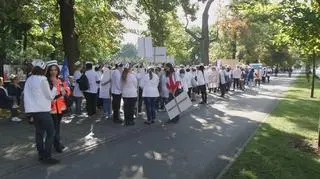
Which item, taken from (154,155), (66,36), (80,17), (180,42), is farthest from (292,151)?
(180,42)

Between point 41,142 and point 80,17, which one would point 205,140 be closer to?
point 41,142

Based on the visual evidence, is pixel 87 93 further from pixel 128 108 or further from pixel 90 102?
pixel 128 108

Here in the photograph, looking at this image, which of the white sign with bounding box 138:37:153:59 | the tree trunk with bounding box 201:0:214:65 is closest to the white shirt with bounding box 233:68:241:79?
the tree trunk with bounding box 201:0:214:65

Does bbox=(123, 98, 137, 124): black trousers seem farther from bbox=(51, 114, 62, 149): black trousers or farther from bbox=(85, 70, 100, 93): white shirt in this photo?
bbox=(51, 114, 62, 149): black trousers

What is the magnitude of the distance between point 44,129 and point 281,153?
16.5 ft

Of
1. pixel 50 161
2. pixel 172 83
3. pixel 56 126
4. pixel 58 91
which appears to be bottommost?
pixel 50 161

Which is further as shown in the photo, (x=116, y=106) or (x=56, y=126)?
(x=116, y=106)

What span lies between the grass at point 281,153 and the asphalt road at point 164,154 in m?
0.37

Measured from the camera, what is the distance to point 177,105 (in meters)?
16.4

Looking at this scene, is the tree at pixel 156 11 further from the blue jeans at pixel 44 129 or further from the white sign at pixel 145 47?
the blue jeans at pixel 44 129

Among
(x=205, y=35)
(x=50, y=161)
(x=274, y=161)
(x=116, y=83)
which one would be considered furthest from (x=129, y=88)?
(x=205, y=35)

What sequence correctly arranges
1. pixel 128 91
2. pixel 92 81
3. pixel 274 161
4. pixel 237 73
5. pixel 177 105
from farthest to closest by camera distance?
pixel 237 73 < pixel 92 81 < pixel 177 105 < pixel 128 91 < pixel 274 161

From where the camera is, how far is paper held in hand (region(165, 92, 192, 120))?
16141 millimetres

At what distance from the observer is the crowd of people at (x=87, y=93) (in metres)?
9.42
